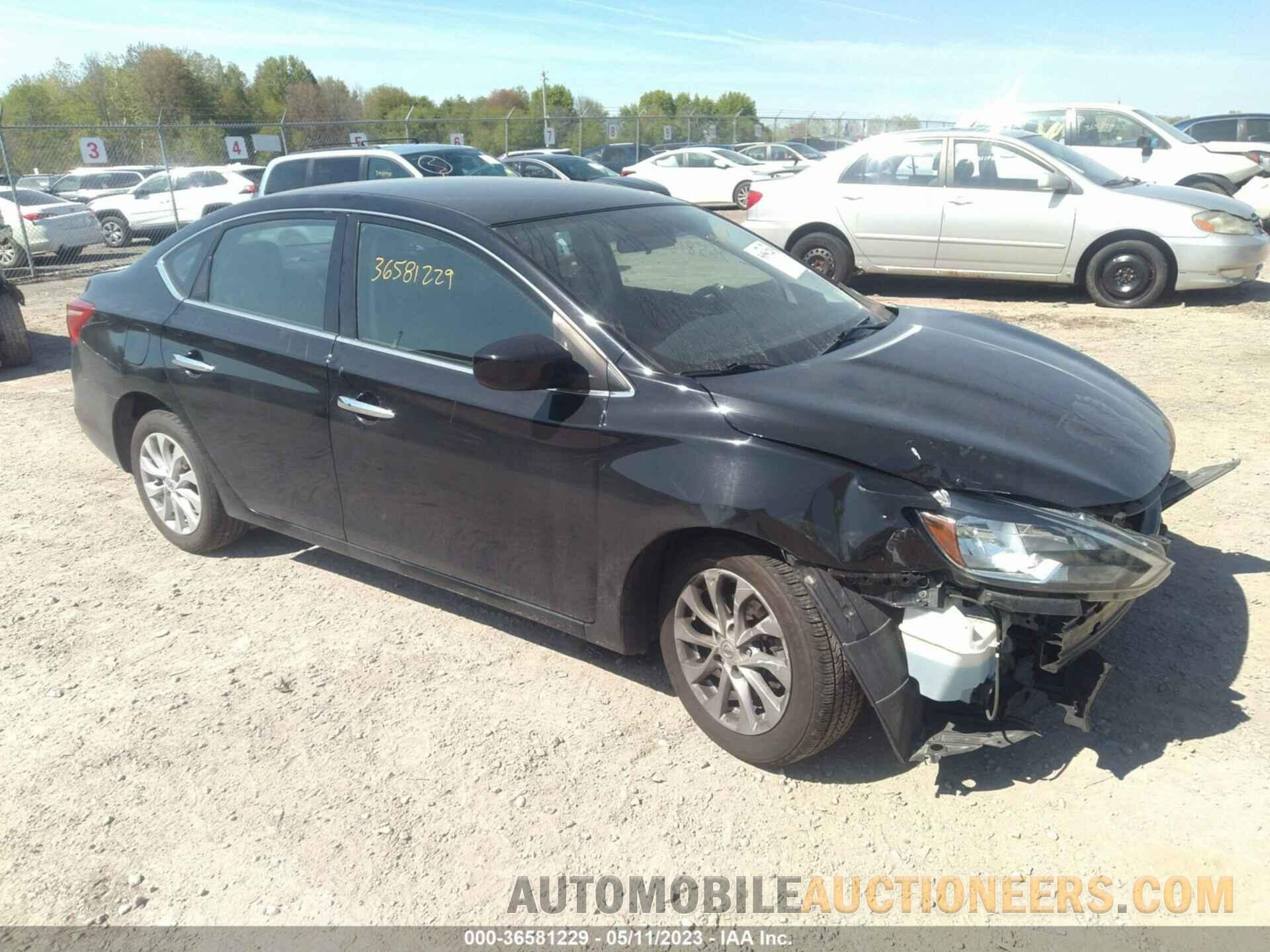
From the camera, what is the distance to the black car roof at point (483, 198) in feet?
12.1

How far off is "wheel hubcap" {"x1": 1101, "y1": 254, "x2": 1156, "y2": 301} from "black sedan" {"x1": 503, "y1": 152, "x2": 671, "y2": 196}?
958 centimetres

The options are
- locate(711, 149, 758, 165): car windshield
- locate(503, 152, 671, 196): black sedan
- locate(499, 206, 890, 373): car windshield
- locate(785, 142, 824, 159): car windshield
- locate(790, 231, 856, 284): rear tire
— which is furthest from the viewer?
locate(785, 142, 824, 159): car windshield

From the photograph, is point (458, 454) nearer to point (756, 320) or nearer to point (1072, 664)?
point (756, 320)

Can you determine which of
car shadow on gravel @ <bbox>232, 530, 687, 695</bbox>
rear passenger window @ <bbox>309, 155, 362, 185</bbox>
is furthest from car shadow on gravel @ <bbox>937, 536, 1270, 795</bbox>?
rear passenger window @ <bbox>309, 155, 362, 185</bbox>

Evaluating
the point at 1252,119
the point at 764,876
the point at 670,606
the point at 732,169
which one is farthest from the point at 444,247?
the point at 732,169

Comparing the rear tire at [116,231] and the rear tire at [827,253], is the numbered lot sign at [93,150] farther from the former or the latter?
the rear tire at [827,253]

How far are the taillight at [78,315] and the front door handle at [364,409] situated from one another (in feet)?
6.23

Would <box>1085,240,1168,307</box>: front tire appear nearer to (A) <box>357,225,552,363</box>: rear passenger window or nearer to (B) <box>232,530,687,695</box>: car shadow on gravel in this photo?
(B) <box>232,530,687,695</box>: car shadow on gravel

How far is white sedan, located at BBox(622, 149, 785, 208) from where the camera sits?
2292 cm

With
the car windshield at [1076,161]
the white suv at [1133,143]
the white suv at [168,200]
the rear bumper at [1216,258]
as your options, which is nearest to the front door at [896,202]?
the car windshield at [1076,161]

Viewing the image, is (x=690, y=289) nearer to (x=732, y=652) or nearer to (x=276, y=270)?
(x=732, y=652)

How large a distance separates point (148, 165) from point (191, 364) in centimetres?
2210

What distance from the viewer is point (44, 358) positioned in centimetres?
911

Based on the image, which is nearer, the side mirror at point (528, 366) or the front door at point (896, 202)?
the side mirror at point (528, 366)
